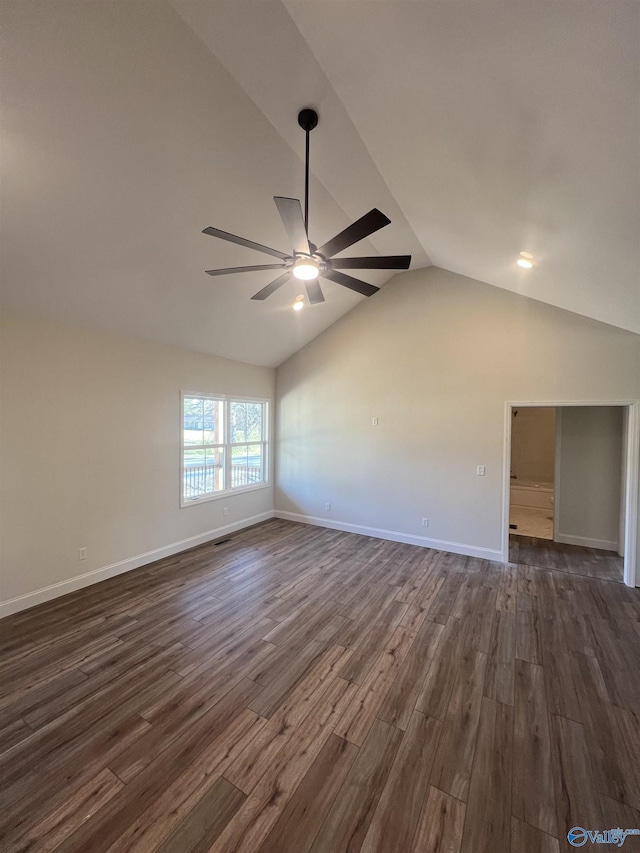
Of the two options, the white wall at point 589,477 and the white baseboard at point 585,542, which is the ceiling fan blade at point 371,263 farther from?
the white baseboard at point 585,542

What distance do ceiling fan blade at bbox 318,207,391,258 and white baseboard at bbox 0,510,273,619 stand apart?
406 centimetres

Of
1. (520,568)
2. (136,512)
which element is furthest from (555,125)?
(136,512)

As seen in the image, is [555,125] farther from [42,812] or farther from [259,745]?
[42,812]

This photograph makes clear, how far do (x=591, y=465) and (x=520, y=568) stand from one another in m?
2.01

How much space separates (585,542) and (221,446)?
5763 mm

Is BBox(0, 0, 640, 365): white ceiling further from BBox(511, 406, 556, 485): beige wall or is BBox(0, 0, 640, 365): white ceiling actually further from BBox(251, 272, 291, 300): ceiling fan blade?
BBox(511, 406, 556, 485): beige wall

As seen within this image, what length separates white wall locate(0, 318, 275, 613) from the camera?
3143 mm

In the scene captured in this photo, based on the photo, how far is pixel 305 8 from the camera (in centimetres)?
144

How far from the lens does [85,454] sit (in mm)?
3650

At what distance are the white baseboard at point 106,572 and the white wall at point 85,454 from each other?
0.01m

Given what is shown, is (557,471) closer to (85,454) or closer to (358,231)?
(358,231)

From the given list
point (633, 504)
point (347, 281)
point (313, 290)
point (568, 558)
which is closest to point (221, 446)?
point (313, 290)

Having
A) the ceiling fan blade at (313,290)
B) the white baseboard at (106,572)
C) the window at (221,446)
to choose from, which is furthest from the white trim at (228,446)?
the ceiling fan blade at (313,290)

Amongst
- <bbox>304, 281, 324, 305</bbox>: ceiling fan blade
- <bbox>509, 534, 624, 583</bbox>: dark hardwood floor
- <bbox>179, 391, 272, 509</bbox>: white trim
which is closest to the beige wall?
<bbox>509, 534, 624, 583</bbox>: dark hardwood floor
